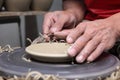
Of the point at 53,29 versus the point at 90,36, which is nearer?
the point at 90,36

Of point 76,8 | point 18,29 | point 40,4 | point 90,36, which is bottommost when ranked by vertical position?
point 18,29

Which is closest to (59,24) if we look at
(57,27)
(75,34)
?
(57,27)

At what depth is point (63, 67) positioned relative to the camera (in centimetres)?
78

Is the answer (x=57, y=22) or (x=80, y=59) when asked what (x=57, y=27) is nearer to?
(x=57, y=22)

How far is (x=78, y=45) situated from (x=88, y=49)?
1.7 inches

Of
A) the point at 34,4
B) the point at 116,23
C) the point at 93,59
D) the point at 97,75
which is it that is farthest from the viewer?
the point at 34,4

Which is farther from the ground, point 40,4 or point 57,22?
point 57,22

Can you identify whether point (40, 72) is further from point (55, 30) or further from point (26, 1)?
point (26, 1)

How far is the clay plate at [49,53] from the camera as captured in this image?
804 mm

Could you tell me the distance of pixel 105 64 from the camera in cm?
81

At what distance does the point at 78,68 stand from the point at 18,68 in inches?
6.9

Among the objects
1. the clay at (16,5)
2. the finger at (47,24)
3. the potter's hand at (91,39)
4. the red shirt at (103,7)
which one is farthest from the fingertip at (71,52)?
the clay at (16,5)

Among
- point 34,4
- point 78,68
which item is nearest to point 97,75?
point 78,68

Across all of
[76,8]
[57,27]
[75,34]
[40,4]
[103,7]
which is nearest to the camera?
[75,34]
